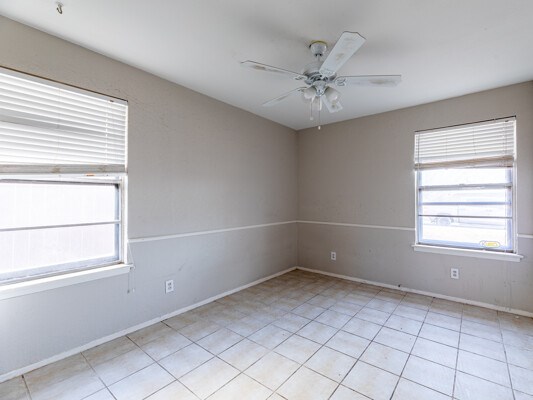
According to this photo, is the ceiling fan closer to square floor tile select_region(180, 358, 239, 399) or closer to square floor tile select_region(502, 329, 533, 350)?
square floor tile select_region(180, 358, 239, 399)

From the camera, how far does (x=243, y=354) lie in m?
2.20

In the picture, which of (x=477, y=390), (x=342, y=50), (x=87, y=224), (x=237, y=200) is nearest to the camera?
(x=342, y=50)

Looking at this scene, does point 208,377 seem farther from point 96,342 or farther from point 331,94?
point 331,94

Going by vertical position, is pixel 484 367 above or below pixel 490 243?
below

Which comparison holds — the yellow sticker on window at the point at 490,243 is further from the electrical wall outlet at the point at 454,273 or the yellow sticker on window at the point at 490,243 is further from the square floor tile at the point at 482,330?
the square floor tile at the point at 482,330

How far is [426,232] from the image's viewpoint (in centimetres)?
357

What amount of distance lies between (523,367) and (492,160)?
7.11 feet

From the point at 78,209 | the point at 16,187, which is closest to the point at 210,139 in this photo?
the point at 78,209

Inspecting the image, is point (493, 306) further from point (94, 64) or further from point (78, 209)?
point (94, 64)

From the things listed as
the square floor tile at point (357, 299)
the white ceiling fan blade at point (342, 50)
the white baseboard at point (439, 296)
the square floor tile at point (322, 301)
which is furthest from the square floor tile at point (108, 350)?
the white baseboard at point (439, 296)

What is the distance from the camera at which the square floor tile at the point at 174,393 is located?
67.5 inches

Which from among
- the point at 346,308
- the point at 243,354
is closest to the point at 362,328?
the point at 346,308

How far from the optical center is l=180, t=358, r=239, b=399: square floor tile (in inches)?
70.7

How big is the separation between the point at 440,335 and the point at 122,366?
281 centimetres
